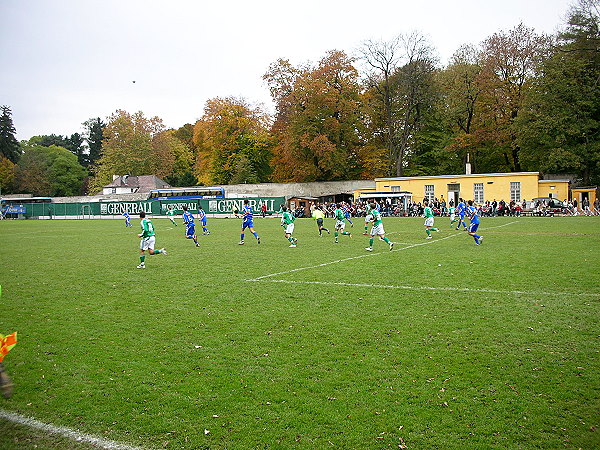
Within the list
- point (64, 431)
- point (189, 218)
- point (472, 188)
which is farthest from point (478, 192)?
point (64, 431)

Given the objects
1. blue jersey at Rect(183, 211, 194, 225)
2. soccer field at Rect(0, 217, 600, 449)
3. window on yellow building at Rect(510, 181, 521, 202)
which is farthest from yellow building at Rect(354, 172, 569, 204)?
soccer field at Rect(0, 217, 600, 449)

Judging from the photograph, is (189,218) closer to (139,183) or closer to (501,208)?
(501,208)

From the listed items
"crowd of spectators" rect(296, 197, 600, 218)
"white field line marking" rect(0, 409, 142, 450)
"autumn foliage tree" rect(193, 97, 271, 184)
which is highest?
"autumn foliage tree" rect(193, 97, 271, 184)

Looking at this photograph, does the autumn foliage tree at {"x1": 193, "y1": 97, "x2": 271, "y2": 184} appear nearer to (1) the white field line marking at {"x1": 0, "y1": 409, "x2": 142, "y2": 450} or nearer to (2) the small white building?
(2) the small white building

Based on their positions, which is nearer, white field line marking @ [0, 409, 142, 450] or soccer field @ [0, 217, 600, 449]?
white field line marking @ [0, 409, 142, 450]

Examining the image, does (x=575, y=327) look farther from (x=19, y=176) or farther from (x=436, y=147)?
(x=19, y=176)

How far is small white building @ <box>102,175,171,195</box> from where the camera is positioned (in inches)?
3150

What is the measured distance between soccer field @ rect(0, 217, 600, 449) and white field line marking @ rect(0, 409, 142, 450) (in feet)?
0.13

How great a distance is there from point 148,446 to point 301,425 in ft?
5.08

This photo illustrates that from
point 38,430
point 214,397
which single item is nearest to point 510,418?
point 214,397

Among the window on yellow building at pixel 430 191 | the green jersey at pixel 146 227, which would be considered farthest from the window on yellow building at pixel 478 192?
the green jersey at pixel 146 227

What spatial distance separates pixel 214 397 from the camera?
5703mm

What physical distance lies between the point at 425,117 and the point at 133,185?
4980cm

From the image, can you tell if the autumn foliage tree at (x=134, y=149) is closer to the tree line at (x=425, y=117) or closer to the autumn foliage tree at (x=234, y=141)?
the tree line at (x=425, y=117)
